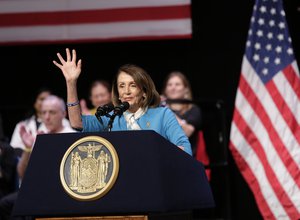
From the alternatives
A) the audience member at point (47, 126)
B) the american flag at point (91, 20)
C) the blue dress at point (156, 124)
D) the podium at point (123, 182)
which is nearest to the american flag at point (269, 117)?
the american flag at point (91, 20)

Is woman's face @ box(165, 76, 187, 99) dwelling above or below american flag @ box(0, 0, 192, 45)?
below

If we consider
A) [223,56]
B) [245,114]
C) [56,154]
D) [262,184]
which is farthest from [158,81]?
[56,154]

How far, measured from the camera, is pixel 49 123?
19.5 ft

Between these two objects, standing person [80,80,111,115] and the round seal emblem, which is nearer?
the round seal emblem

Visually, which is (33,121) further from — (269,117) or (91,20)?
(269,117)

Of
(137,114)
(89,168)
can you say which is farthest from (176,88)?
(89,168)

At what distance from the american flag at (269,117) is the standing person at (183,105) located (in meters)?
0.36

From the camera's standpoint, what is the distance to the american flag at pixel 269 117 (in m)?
5.89

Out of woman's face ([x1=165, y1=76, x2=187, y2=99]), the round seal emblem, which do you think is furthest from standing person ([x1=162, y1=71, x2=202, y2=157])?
the round seal emblem

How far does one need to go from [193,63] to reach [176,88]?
843 mm

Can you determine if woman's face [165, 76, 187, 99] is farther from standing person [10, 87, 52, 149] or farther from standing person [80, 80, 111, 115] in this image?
standing person [10, 87, 52, 149]

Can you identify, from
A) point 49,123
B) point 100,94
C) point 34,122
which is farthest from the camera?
point 34,122

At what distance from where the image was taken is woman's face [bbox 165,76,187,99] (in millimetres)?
6262

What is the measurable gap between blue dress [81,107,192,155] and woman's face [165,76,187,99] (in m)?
2.56
